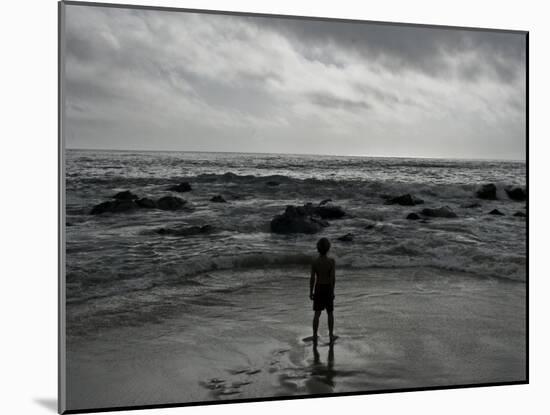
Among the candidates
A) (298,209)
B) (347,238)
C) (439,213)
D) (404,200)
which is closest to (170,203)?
(298,209)

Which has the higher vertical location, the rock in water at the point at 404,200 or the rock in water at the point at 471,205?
the rock in water at the point at 404,200

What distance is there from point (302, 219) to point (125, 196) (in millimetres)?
1490

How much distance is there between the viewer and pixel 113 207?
5887 millimetres

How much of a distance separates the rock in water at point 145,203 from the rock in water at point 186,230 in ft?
0.68

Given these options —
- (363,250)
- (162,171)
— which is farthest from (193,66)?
(363,250)

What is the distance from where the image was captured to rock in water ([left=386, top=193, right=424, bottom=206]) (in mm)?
6578

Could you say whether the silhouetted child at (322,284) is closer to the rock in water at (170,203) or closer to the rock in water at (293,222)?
the rock in water at (293,222)

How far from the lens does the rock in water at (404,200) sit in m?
6.58

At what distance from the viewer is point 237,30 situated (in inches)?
242

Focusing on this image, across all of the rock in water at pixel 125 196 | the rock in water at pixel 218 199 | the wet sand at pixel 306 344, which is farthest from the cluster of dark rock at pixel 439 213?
the rock in water at pixel 125 196

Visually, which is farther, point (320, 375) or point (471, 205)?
point (471, 205)

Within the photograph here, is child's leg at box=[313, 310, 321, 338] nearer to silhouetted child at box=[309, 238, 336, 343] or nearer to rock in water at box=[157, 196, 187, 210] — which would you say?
silhouetted child at box=[309, 238, 336, 343]

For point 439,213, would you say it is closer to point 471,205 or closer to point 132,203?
point 471,205

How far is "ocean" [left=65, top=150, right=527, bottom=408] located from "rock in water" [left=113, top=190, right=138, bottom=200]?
1.5 inches
